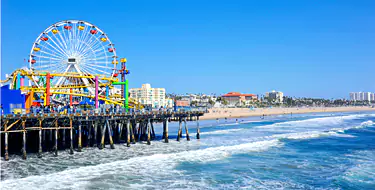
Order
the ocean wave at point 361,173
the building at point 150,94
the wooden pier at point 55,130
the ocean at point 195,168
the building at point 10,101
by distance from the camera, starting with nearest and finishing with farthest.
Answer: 1. the ocean at point 195,168
2. the ocean wave at point 361,173
3. the wooden pier at point 55,130
4. the building at point 10,101
5. the building at point 150,94

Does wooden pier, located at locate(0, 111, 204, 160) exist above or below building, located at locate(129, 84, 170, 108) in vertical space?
below

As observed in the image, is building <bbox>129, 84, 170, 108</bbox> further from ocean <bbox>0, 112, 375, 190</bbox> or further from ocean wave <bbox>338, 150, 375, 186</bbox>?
ocean wave <bbox>338, 150, 375, 186</bbox>

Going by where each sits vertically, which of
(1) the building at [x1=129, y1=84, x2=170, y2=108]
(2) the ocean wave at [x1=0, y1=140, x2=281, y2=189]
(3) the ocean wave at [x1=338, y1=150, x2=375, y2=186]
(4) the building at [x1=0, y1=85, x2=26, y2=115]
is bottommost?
(3) the ocean wave at [x1=338, y1=150, x2=375, y2=186]

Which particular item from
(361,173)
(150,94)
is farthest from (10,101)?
(150,94)

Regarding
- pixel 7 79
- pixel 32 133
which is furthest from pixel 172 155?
pixel 7 79

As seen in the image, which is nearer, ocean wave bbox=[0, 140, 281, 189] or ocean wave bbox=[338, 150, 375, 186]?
ocean wave bbox=[0, 140, 281, 189]

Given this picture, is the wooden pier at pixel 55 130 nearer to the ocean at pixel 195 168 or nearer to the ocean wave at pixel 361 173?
the ocean at pixel 195 168

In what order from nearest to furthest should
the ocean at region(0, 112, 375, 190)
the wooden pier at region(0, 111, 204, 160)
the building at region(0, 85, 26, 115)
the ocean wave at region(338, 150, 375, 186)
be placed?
the ocean at region(0, 112, 375, 190), the ocean wave at region(338, 150, 375, 186), the wooden pier at region(0, 111, 204, 160), the building at region(0, 85, 26, 115)

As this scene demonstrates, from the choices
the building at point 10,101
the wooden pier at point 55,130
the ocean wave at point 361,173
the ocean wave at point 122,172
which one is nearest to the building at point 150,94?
the wooden pier at point 55,130

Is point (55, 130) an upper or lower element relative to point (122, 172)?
upper

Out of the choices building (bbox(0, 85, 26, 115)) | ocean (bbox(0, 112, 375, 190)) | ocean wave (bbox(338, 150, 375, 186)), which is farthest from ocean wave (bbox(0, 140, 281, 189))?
building (bbox(0, 85, 26, 115))

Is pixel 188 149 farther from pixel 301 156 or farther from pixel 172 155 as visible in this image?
pixel 301 156

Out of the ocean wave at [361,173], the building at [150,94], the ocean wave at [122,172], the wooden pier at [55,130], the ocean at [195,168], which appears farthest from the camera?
the building at [150,94]

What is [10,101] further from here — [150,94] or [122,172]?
[150,94]
